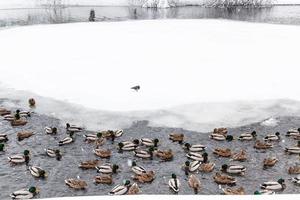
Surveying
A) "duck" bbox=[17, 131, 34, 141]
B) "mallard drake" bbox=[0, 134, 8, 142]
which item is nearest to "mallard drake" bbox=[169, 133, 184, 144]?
"duck" bbox=[17, 131, 34, 141]

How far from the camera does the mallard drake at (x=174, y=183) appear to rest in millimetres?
12144

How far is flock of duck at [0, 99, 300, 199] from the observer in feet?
40.1

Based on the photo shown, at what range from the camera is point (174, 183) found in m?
12.3

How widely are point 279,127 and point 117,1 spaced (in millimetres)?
41200

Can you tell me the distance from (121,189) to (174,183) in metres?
1.46

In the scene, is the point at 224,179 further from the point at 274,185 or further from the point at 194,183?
the point at 274,185

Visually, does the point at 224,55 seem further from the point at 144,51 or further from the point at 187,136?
the point at 187,136

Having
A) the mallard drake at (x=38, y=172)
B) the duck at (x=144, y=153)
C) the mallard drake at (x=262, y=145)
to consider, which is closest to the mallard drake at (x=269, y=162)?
the mallard drake at (x=262, y=145)

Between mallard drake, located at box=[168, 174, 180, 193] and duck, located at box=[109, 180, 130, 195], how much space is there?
3.84 feet

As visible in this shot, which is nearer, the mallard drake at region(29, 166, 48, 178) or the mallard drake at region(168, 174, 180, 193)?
the mallard drake at region(168, 174, 180, 193)

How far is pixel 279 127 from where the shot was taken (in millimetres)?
16203

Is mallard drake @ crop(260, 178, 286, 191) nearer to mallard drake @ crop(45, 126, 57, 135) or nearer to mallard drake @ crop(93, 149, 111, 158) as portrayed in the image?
mallard drake @ crop(93, 149, 111, 158)

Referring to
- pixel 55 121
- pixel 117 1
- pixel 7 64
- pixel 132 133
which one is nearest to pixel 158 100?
pixel 132 133

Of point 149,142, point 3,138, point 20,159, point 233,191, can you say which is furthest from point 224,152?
point 3,138
